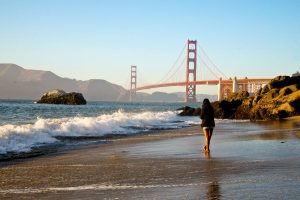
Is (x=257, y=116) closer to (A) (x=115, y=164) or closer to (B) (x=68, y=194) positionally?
(A) (x=115, y=164)

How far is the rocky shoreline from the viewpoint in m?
30.7

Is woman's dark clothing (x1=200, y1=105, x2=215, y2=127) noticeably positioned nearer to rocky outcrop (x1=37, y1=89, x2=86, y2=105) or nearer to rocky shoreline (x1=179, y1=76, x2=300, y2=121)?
rocky shoreline (x1=179, y1=76, x2=300, y2=121)

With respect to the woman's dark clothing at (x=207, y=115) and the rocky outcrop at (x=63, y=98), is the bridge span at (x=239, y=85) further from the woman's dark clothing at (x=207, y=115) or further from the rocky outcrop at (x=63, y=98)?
the woman's dark clothing at (x=207, y=115)

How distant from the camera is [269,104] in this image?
1319 inches

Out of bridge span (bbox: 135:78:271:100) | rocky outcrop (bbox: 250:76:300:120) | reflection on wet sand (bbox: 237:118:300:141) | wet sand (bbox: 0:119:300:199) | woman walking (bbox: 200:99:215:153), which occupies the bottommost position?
wet sand (bbox: 0:119:300:199)

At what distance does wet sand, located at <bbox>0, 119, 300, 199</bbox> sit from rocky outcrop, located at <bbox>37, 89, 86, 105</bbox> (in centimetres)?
7931

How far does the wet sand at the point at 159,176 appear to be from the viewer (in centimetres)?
544

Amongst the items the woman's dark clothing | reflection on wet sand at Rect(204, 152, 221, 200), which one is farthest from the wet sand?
the woman's dark clothing

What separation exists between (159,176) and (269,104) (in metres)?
28.3

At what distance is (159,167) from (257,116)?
26.8 metres

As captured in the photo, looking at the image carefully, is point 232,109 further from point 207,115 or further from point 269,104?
point 207,115

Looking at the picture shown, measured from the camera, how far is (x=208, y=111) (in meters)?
10.7

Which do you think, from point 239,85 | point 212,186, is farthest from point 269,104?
point 239,85

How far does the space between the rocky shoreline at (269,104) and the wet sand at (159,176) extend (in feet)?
71.1
